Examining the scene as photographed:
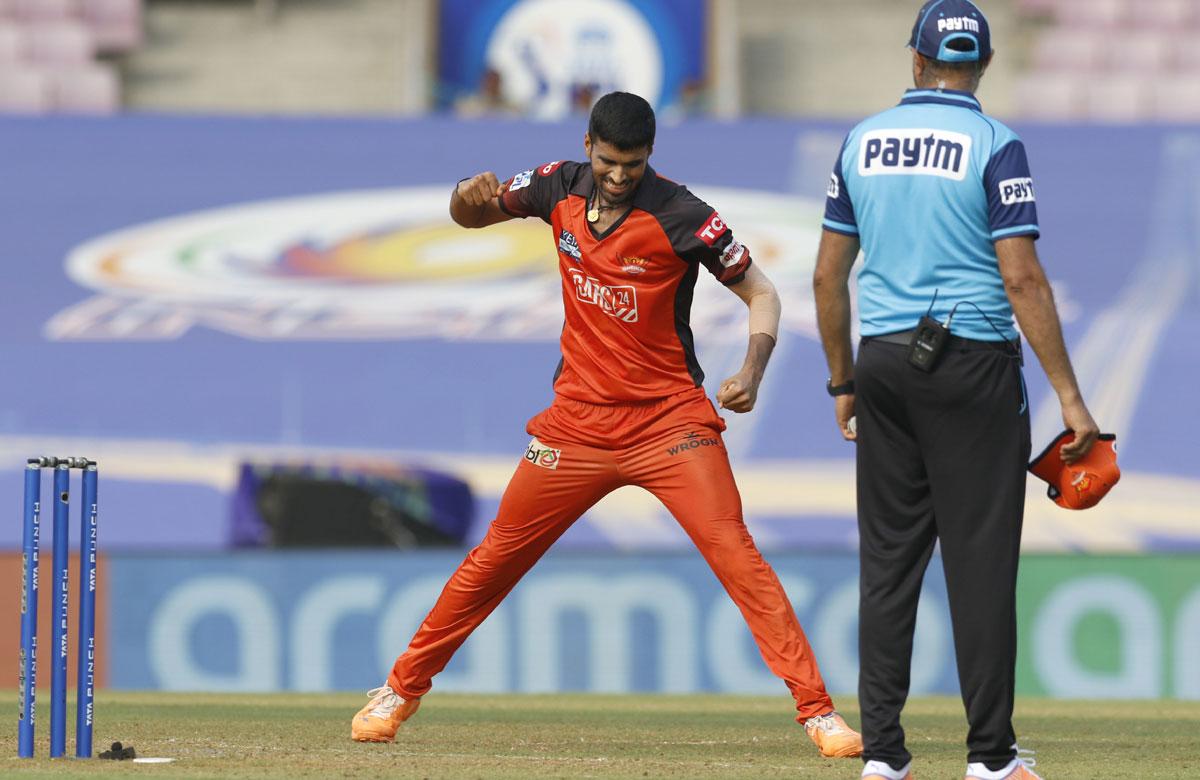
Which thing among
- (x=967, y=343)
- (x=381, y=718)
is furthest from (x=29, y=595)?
(x=967, y=343)

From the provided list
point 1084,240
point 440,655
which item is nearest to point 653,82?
point 1084,240

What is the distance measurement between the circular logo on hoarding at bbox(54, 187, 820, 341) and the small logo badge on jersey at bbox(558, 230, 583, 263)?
388 inches

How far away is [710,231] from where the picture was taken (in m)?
5.84

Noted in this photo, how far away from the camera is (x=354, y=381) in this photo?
1574 cm

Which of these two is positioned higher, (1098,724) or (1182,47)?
(1182,47)

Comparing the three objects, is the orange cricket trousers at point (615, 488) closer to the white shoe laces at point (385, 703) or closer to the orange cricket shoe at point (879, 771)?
the white shoe laces at point (385, 703)

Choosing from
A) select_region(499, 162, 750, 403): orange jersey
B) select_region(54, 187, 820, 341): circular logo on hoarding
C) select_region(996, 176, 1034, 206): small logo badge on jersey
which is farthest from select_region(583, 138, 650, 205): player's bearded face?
select_region(54, 187, 820, 341): circular logo on hoarding

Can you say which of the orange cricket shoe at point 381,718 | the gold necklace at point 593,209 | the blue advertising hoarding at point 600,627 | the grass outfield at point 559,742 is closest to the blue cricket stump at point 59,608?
the grass outfield at point 559,742

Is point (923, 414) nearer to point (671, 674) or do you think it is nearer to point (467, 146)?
point (671, 674)

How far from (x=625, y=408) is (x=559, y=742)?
110 cm

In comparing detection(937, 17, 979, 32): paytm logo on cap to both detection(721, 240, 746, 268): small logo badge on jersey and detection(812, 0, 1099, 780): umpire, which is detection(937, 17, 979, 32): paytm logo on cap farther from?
detection(721, 240, 746, 268): small logo badge on jersey

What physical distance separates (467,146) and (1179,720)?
1039 centimetres

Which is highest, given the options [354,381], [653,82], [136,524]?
[653,82]

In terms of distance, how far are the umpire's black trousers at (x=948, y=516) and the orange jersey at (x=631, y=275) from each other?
4.05ft
